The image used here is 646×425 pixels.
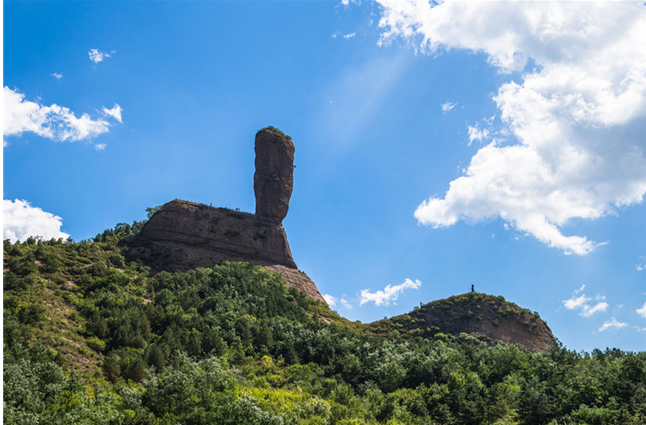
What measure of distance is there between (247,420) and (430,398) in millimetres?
14728

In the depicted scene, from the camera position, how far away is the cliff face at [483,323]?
6488cm

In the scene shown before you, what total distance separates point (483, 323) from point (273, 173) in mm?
42674

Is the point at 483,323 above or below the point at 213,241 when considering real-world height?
below

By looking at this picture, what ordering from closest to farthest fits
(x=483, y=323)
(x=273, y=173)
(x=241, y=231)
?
(x=483, y=323) → (x=241, y=231) → (x=273, y=173)

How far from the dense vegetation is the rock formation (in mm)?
8743

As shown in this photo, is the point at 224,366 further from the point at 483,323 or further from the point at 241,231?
the point at 483,323

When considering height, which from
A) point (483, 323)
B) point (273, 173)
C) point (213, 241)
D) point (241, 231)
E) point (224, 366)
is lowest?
point (224, 366)

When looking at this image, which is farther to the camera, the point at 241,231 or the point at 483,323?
the point at 241,231

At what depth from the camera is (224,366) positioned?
3106cm

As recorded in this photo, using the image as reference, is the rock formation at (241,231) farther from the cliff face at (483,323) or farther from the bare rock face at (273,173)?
the cliff face at (483,323)

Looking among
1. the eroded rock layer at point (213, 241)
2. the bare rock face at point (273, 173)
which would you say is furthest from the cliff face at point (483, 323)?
the bare rock face at point (273, 173)

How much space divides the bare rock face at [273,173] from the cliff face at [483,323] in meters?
26.4

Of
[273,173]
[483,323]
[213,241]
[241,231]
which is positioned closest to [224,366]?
[213,241]

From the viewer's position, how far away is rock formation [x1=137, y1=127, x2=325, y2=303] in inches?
2386
